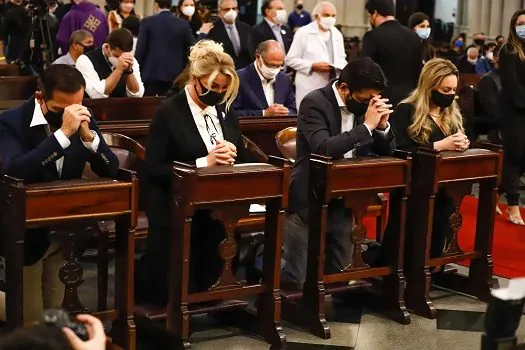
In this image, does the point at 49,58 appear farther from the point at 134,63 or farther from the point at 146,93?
the point at 134,63

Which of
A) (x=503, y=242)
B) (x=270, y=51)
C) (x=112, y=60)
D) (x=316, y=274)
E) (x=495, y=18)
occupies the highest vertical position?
(x=495, y=18)

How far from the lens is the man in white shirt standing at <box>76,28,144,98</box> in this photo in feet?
22.6

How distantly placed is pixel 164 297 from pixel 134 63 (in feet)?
8.03

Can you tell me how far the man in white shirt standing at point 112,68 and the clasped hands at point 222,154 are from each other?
2.22 m

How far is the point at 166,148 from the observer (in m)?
4.92

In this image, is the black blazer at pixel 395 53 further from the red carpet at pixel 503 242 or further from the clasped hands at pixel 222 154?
the clasped hands at pixel 222 154

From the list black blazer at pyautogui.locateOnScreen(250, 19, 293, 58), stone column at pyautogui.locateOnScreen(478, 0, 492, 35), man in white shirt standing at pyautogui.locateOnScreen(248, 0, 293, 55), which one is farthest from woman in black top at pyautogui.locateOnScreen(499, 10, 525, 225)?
stone column at pyautogui.locateOnScreen(478, 0, 492, 35)

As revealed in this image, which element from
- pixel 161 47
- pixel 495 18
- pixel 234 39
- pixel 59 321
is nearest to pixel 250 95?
pixel 161 47

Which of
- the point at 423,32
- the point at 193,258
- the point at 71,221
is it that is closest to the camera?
the point at 71,221

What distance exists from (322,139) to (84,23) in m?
4.59

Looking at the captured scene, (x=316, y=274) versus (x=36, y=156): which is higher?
(x=36, y=156)

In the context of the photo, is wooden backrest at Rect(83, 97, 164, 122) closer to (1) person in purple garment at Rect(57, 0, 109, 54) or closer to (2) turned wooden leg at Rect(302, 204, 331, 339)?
(2) turned wooden leg at Rect(302, 204, 331, 339)

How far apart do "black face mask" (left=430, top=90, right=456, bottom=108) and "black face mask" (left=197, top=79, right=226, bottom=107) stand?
135cm

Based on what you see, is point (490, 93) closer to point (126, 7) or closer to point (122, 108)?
point (122, 108)
